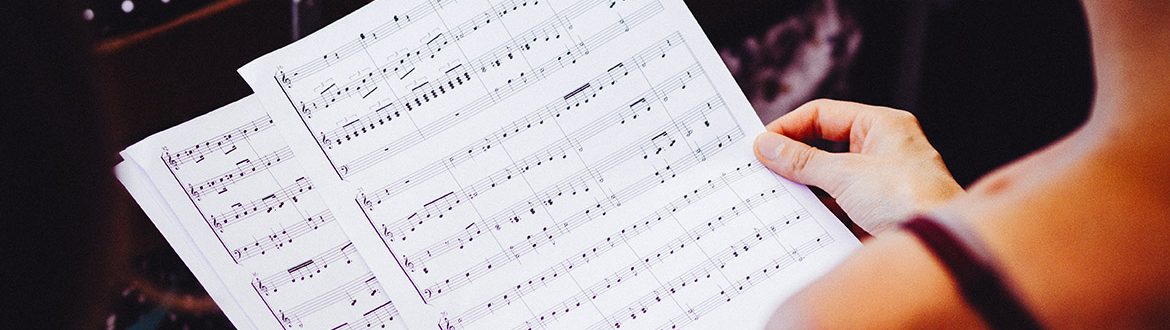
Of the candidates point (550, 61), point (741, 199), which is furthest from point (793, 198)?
point (550, 61)

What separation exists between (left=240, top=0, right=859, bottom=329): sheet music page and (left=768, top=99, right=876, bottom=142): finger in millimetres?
93

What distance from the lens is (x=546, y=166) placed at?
2.85 ft

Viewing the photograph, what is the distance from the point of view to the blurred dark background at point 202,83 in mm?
206

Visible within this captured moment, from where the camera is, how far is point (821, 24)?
1225 millimetres

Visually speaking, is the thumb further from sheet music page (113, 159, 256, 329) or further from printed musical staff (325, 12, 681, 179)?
sheet music page (113, 159, 256, 329)

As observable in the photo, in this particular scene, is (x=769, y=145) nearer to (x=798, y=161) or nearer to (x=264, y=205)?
(x=798, y=161)

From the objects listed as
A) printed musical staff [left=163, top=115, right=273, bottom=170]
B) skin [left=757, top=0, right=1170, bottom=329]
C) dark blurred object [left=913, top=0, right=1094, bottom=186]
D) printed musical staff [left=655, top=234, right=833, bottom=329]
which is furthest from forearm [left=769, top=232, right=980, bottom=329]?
dark blurred object [left=913, top=0, right=1094, bottom=186]

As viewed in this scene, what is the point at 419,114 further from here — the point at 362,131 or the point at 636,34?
the point at 636,34

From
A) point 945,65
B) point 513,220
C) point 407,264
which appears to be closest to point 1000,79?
point 945,65

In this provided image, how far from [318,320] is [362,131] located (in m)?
0.20

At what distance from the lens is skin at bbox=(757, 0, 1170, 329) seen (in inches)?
19.7

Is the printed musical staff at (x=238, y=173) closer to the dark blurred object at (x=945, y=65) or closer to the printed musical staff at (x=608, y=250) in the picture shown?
the printed musical staff at (x=608, y=250)

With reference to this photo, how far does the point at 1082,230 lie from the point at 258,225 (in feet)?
2.39

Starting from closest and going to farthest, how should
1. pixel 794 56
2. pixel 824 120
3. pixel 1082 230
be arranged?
pixel 1082 230 → pixel 824 120 → pixel 794 56
